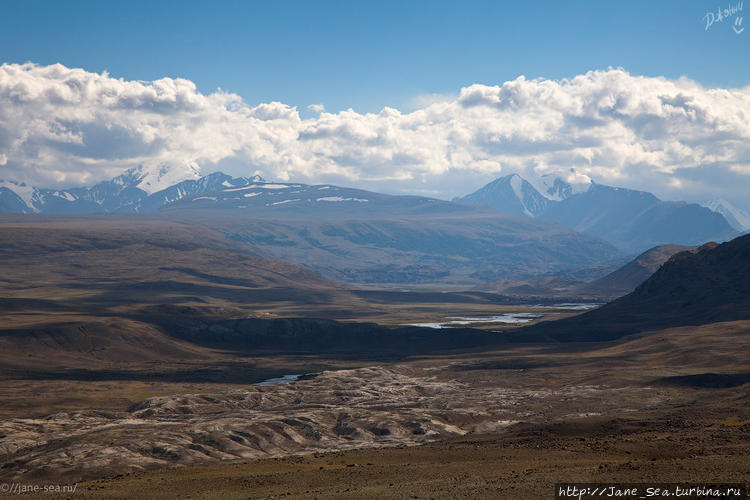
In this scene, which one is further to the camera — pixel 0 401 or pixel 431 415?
pixel 0 401

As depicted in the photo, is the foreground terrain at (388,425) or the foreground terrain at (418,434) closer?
the foreground terrain at (418,434)

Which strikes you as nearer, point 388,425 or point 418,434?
point 418,434

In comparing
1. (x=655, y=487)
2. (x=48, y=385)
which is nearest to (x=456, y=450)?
(x=655, y=487)

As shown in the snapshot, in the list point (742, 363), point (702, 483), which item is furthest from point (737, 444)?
point (742, 363)

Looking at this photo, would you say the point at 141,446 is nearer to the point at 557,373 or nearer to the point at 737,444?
the point at 737,444

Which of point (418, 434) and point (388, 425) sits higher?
point (388, 425)

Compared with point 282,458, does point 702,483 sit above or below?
above

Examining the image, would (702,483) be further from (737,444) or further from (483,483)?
(737,444)

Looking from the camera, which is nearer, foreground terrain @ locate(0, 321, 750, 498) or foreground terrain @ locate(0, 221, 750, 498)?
foreground terrain @ locate(0, 321, 750, 498)

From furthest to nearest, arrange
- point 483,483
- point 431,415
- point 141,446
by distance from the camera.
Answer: point 431,415 < point 141,446 < point 483,483

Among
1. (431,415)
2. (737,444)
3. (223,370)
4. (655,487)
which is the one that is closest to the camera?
(655,487)
